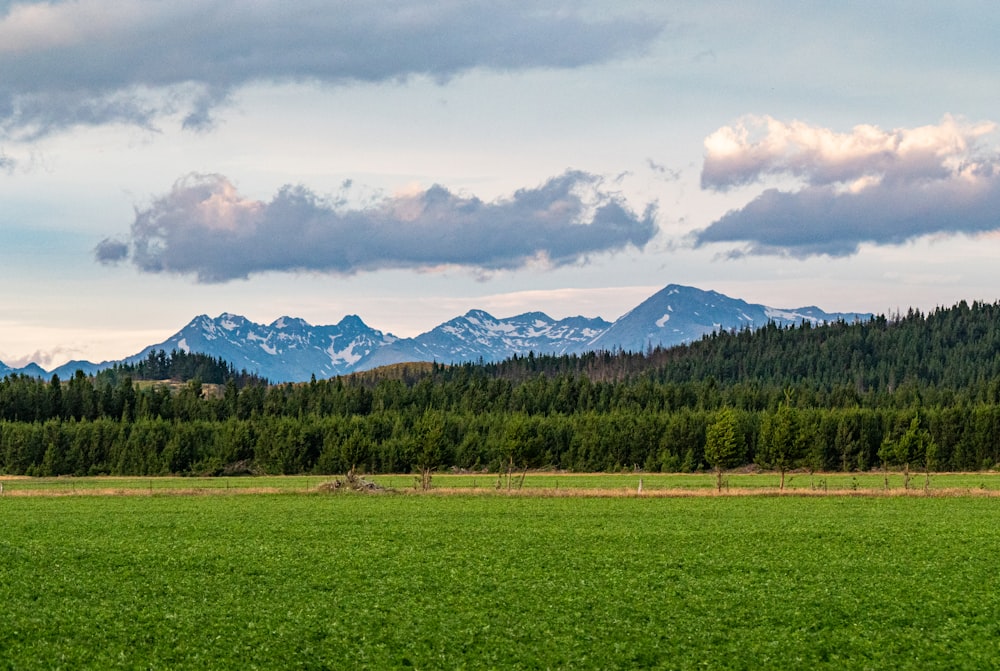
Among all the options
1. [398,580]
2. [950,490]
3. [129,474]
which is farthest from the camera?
[129,474]

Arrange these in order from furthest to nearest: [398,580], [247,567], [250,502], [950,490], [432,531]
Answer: [950,490], [250,502], [432,531], [247,567], [398,580]

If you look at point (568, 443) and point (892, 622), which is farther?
point (568, 443)

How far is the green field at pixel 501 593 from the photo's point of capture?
94.7ft

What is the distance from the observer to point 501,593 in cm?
3659

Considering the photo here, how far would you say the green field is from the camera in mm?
28859

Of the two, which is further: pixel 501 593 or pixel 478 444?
pixel 478 444

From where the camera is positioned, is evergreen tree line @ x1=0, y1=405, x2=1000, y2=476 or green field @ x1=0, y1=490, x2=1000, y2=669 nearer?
green field @ x1=0, y1=490, x2=1000, y2=669

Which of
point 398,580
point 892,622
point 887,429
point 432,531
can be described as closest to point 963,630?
point 892,622

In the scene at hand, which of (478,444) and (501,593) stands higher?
(478,444)

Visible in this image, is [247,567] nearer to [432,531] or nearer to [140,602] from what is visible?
[140,602]

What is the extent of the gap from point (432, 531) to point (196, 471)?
11564 centimetres

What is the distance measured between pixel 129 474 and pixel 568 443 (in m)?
70.9

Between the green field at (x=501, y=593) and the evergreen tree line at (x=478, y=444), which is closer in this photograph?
the green field at (x=501, y=593)

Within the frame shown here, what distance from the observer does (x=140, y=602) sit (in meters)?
34.7
